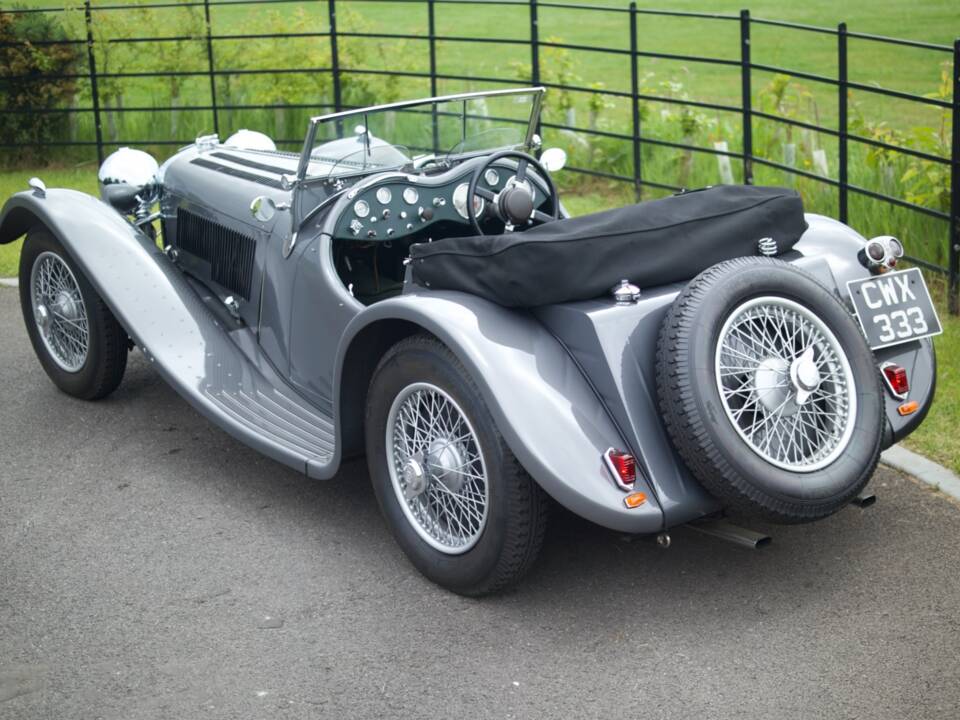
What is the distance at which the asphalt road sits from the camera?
400 centimetres

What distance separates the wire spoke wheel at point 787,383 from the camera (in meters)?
4.29

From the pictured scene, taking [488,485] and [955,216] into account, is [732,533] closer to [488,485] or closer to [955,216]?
[488,485]

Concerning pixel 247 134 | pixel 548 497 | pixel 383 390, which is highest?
pixel 247 134

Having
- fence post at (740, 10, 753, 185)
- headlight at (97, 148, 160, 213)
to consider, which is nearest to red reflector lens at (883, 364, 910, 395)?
headlight at (97, 148, 160, 213)

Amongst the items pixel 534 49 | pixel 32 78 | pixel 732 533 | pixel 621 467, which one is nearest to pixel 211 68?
pixel 32 78

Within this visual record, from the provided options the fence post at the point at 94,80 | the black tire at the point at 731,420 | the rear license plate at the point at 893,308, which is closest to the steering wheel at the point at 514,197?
the black tire at the point at 731,420

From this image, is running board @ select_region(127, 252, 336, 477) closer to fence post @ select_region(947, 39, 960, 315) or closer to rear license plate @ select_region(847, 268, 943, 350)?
rear license plate @ select_region(847, 268, 943, 350)

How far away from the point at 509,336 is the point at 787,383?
37.2 inches

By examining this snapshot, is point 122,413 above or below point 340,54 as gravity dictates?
below

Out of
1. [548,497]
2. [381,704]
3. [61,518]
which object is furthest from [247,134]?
[381,704]

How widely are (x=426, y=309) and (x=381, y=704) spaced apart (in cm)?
133

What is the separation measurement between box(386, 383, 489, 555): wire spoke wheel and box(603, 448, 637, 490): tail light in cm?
45

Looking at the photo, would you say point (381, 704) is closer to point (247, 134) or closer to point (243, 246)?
point (243, 246)

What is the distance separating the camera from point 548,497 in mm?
4414
